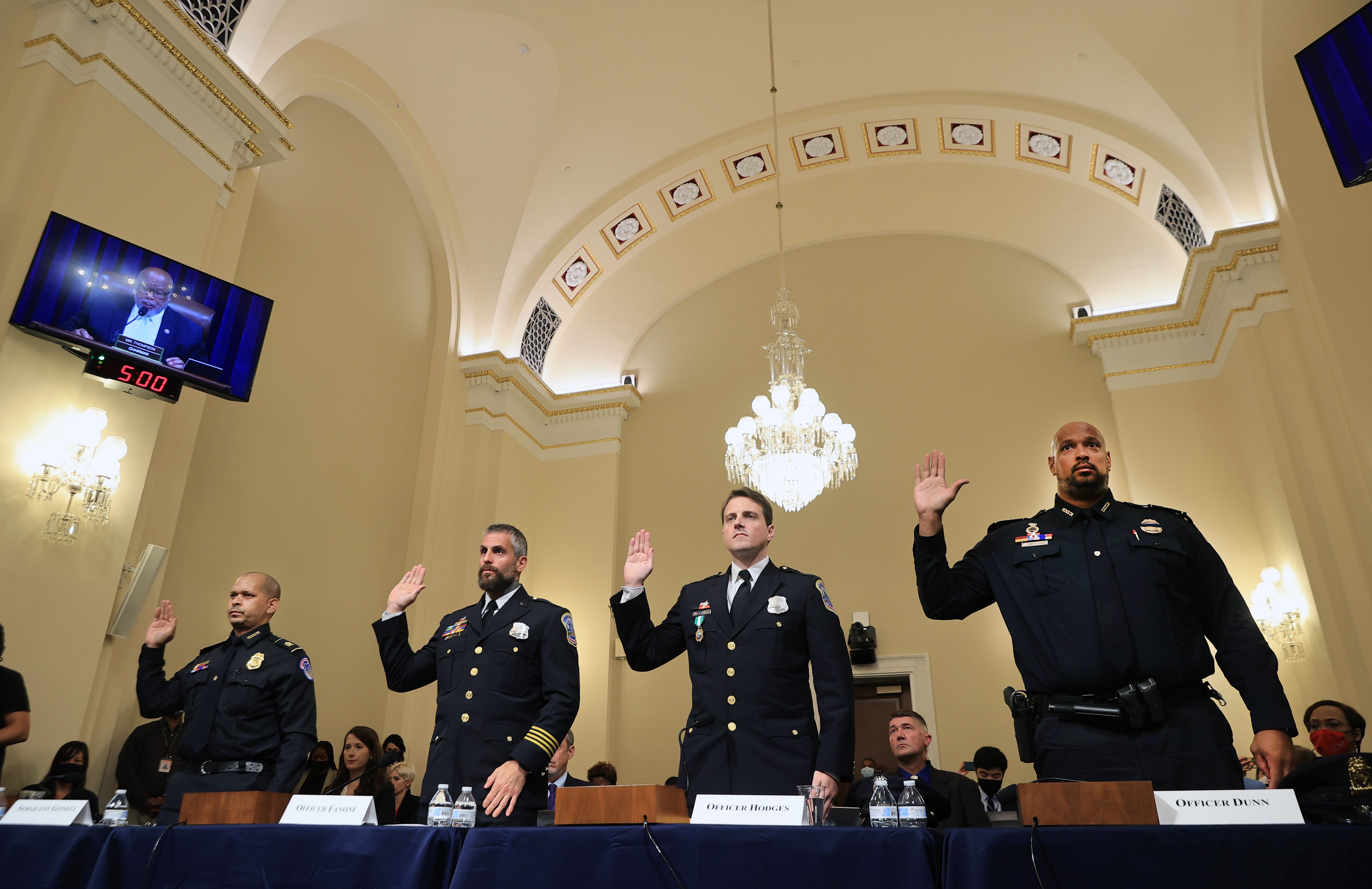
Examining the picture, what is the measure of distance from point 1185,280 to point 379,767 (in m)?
7.07

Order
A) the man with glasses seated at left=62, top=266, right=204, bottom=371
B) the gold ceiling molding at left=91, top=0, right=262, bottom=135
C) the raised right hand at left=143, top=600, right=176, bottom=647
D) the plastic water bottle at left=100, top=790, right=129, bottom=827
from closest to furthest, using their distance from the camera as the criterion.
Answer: the plastic water bottle at left=100, top=790, right=129, bottom=827 → the raised right hand at left=143, top=600, right=176, bottom=647 → the man with glasses seated at left=62, top=266, right=204, bottom=371 → the gold ceiling molding at left=91, top=0, right=262, bottom=135

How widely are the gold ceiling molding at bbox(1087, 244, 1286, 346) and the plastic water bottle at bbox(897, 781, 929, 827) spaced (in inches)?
262

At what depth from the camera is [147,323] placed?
454cm

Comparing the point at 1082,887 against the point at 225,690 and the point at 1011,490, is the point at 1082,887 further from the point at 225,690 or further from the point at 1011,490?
the point at 1011,490

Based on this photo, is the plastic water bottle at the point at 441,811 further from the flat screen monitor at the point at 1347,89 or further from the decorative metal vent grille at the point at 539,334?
the decorative metal vent grille at the point at 539,334

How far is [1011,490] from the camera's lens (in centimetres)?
826

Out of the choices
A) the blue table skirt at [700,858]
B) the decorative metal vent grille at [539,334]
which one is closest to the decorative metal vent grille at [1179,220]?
the decorative metal vent grille at [539,334]

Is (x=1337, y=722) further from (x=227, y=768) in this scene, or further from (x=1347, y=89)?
(x=227, y=768)

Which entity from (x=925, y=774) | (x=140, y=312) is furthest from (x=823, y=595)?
(x=140, y=312)

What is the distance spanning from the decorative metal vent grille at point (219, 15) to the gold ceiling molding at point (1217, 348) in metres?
7.29

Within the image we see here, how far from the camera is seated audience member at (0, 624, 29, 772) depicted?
3.71m

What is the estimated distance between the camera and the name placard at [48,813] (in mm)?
2078

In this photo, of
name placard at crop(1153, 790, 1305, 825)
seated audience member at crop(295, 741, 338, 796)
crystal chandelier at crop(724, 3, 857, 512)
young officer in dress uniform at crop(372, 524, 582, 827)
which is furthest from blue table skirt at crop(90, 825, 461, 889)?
crystal chandelier at crop(724, 3, 857, 512)

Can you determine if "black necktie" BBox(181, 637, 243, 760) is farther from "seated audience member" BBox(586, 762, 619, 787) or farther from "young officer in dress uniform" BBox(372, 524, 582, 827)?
"seated audience member" BBox(586, 762, 619, 787)
